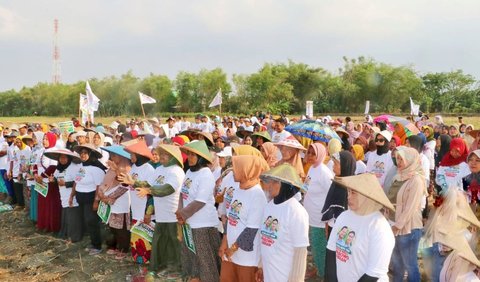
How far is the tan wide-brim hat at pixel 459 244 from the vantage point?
328 centimetres

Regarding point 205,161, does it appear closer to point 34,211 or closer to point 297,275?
point 297,275

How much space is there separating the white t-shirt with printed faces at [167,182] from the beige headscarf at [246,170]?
1.37 metres

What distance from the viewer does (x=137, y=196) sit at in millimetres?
5727

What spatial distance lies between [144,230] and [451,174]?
4.14 m

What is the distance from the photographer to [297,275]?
3342mm

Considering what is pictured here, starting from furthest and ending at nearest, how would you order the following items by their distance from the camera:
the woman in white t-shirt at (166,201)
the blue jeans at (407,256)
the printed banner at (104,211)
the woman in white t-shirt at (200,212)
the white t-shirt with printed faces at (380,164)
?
the white t-shirt with printed faces at (380,164) → the printed banner at (104,211) → the woman in white t-shirt at (166,201) → the woman in white t-shirt at (200,212) → the blue jeans at (407,256)

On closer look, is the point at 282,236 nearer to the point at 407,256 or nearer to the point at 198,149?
the point at 198,149

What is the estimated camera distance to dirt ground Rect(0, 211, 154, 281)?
18.7 ft

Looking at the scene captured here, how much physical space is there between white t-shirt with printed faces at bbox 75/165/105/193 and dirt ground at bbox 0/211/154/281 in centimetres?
94

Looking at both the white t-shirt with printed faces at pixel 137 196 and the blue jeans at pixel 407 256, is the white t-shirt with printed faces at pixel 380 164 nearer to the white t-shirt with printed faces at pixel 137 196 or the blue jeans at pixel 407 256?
the blue jeans at pixel 407 256

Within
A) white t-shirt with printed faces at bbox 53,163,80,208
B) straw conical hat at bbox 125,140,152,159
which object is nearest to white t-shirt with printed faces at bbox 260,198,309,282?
straw conical hat at bbox 125,140,152,159

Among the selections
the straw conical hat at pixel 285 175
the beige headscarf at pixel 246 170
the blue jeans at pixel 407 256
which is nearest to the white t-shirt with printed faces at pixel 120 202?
the beige headscarf at pixel 246 170

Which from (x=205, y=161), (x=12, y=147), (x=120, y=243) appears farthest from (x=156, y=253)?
(x=12, y=147)

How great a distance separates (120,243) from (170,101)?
5491 cm
